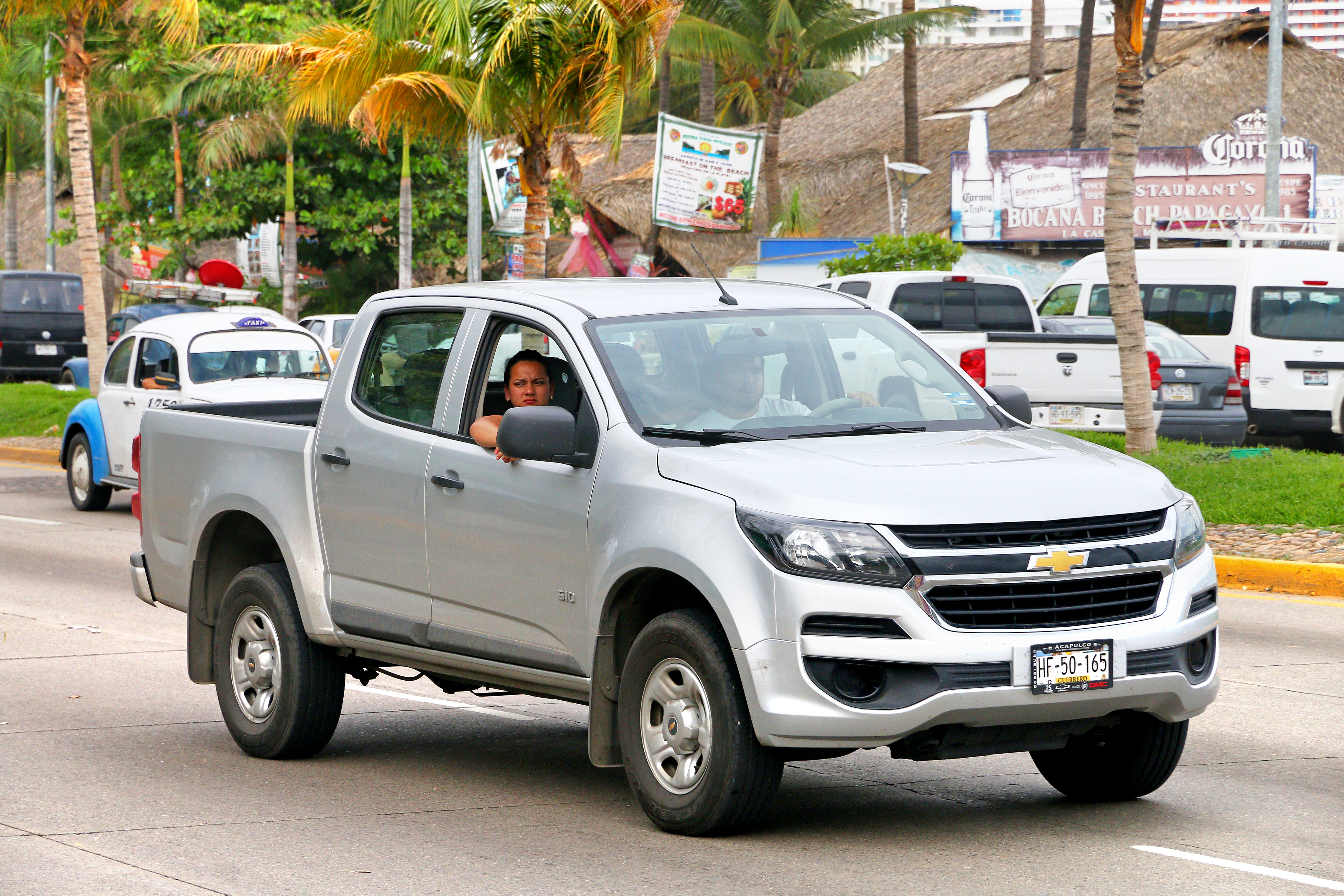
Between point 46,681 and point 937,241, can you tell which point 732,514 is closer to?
point 46,681

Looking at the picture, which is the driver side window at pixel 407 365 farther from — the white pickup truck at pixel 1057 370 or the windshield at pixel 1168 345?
the windshield at pixel 1168 345

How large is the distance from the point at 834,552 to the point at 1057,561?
69 centimetres

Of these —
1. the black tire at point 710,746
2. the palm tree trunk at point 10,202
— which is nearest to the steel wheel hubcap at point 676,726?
the black tire at point 710,746

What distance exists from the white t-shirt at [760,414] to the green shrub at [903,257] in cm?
1932

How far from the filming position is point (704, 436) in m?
6.01

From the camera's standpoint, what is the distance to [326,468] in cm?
718

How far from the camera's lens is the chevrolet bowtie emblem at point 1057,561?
5.35 m

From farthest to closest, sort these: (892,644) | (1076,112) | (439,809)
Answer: (1076,112) → (439,809) → (892,644)

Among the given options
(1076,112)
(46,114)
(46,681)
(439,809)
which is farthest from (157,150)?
(439,809)

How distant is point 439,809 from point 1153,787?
8.43 ft

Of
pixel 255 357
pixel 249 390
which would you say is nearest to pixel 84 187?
pixel 255 357

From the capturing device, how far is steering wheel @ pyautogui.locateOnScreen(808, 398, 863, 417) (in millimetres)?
6379

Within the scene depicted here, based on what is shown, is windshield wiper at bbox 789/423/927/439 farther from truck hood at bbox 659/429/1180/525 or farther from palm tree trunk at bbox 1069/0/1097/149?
palm tree trunk at bbox 1069/0/1097/149

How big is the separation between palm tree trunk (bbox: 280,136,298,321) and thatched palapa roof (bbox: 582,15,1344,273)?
8062 millimetres
